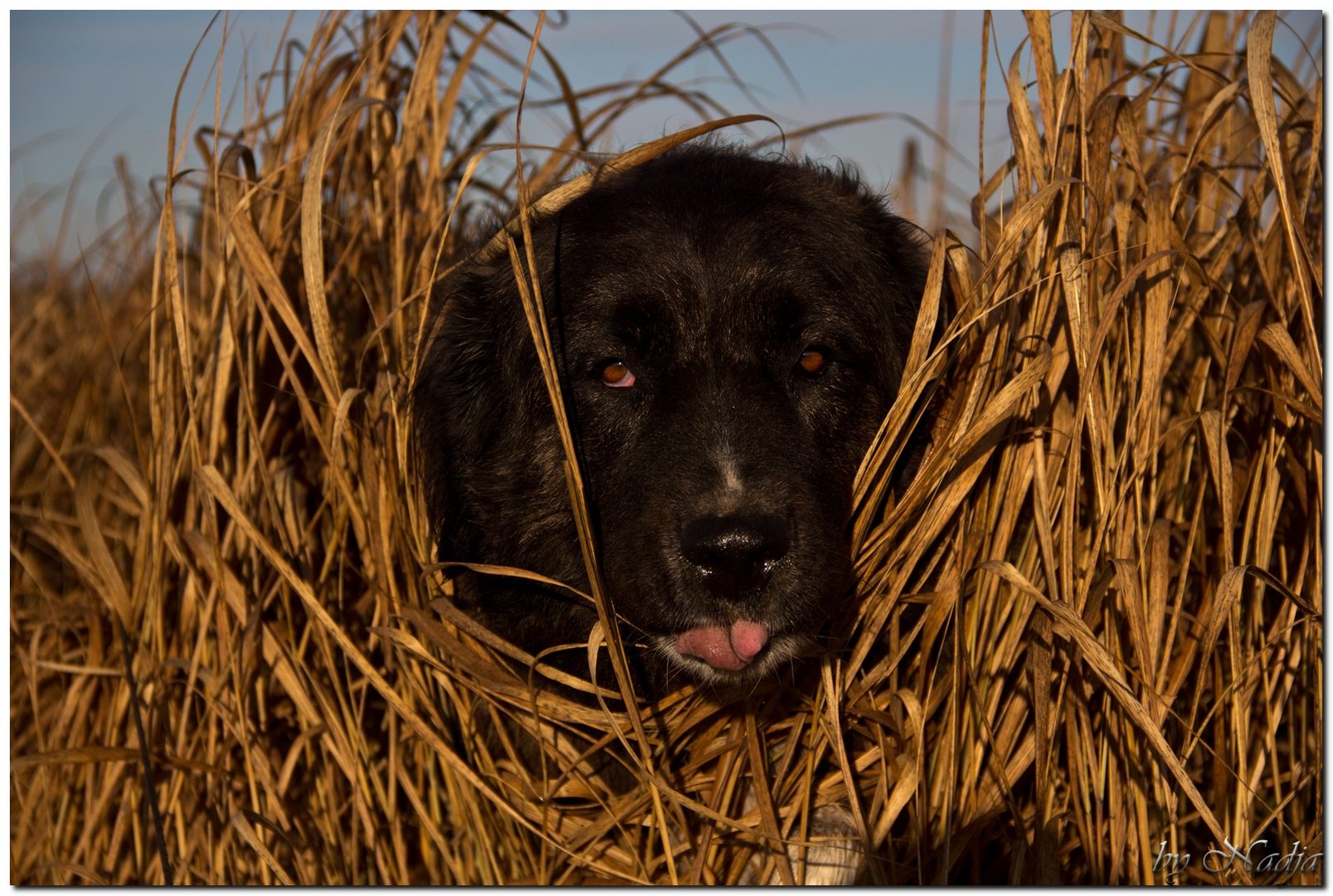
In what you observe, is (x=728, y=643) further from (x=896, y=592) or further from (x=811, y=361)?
(x=811, y=361)

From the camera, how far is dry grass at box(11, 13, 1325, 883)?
8.76 ft

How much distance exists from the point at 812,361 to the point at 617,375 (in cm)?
52

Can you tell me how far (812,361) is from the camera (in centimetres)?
295

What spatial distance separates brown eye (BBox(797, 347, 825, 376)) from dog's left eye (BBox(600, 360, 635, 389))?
46 centimetres

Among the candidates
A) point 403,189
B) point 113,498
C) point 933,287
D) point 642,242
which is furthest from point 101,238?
point 933,287

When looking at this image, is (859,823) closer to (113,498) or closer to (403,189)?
(403,189)

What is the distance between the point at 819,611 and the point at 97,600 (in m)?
2.51

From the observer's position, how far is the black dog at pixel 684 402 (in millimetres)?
2602

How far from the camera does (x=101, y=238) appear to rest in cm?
487

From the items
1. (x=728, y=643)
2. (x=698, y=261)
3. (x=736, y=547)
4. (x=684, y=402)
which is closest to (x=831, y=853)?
(x=728, y=643)

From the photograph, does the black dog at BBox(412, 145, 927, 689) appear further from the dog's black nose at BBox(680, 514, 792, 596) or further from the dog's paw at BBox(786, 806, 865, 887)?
the dog's paw at BBox(786, 806, 865, 887)

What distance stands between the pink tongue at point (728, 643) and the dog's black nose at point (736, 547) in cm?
11
